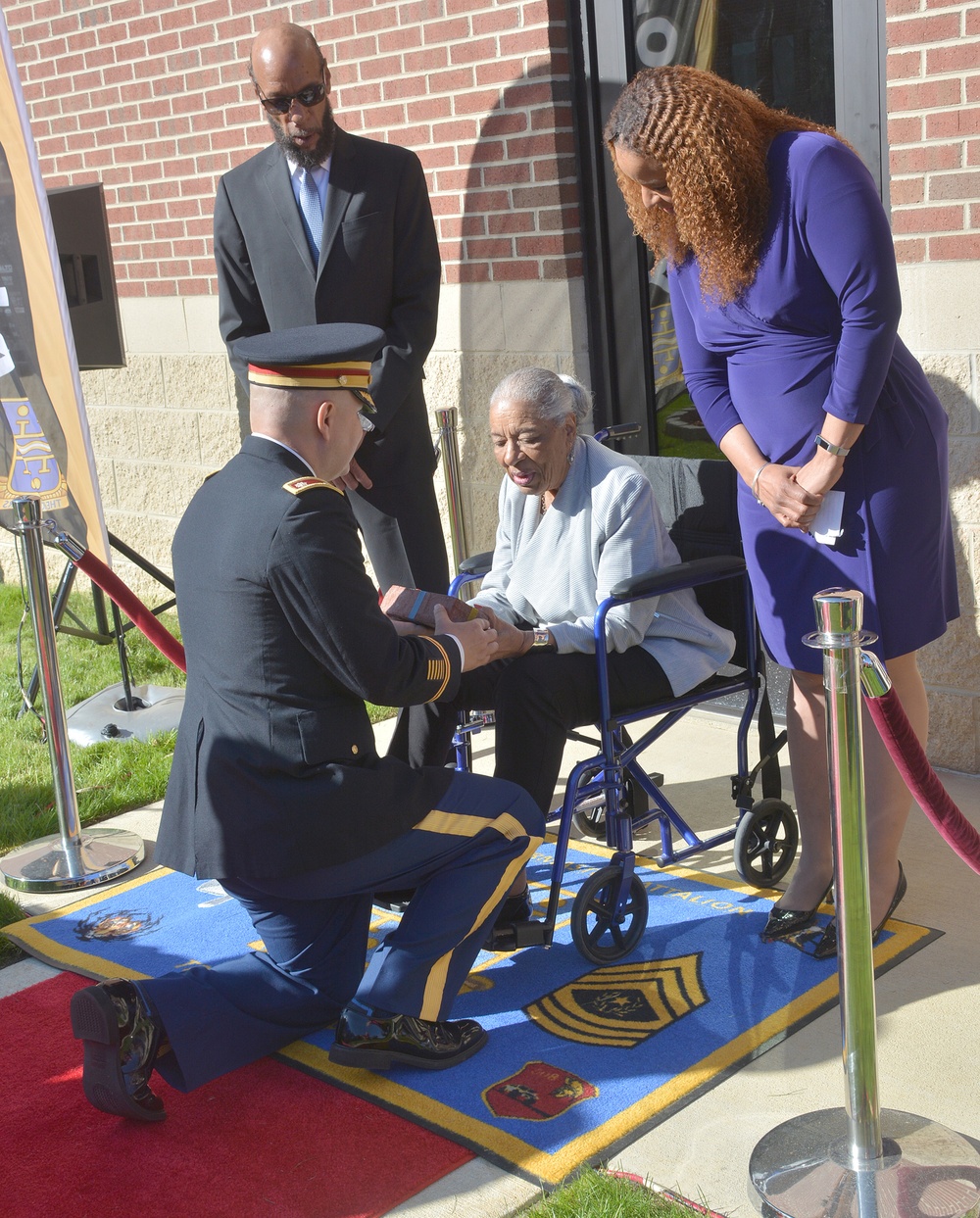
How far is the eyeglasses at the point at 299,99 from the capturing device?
401cm

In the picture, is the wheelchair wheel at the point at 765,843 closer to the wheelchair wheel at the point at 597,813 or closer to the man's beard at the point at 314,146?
the wheelchair wheel at the point at 597,813

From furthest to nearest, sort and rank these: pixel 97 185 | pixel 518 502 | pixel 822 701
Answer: pixel 97 185 < pixel 518 502 < pixel 822 701

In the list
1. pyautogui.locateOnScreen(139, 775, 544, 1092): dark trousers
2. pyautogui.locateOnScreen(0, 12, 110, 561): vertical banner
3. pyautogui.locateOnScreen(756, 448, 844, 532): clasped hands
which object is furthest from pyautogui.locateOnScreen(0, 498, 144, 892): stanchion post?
pyautogui.locateOnScreen(756, 448, 844, 532): clasped hands

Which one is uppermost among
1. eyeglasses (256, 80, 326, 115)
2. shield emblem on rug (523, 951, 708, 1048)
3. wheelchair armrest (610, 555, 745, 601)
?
eyeglasses (256, 80, 326, 115)

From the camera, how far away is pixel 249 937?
3562 mm

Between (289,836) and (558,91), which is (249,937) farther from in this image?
(558,91)

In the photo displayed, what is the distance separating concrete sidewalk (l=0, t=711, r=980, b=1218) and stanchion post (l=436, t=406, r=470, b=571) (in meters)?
2.18

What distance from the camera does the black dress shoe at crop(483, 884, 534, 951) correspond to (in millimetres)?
3225

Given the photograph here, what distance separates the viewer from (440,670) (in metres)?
2.88

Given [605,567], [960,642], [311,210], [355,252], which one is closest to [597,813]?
[605,567]

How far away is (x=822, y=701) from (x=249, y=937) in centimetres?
156

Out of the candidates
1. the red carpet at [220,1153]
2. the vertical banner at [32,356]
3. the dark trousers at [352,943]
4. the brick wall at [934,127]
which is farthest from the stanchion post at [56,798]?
the brick wall at [934,127]

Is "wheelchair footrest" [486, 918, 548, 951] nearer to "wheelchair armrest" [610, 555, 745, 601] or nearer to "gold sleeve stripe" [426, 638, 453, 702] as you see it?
"gold sleeve stripe" [426, 638, 453, 702]

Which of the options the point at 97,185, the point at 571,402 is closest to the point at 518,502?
the point at 571,402
